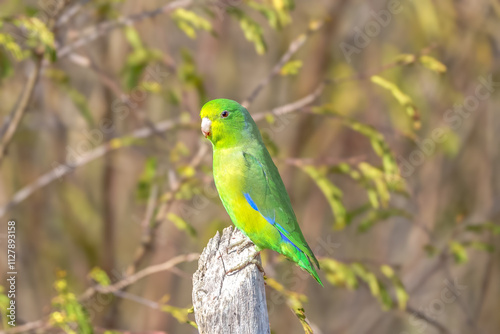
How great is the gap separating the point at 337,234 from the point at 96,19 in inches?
135

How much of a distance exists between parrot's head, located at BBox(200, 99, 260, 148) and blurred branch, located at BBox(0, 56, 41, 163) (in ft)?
3.81

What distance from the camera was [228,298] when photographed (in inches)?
72.3

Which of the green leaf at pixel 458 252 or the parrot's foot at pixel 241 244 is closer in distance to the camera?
the parrot's foot at pixel 241 244

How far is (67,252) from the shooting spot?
17.7 feet

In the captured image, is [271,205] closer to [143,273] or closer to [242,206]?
[242,206]

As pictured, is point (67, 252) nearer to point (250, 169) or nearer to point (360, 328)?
point (360, 328)

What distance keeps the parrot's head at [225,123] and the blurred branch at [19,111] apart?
116 cm

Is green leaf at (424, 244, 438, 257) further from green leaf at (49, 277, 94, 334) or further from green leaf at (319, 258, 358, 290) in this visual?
green leaf at (49, 277, 94, 334)

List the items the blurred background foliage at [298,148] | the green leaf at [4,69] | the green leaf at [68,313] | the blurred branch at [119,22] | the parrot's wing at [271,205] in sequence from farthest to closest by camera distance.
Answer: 1. the blurred background foliage at [298,148]
2. the blurred branch at [119,22]
3. the green leaf at [4,69]
4. the green leaf at [68,313]
5. the parrot's wing at [271,205]

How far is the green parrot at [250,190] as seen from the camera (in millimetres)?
2162

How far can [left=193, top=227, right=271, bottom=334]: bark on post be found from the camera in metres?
1.81

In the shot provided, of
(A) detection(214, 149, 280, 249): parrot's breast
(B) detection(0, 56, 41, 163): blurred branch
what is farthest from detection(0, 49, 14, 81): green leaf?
(A) detection(214, 149, 280, 249): parrot's breast

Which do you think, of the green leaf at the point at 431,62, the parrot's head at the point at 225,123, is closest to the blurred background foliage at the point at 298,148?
the green leaf at the point at 431,62

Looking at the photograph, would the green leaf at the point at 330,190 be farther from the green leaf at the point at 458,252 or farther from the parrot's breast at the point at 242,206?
the parrot's breast at the point at 242,206
